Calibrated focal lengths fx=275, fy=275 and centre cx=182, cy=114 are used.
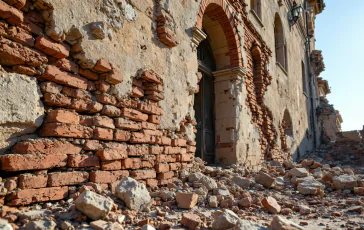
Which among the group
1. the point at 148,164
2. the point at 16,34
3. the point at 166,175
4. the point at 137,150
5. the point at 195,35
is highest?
the point at 195,35

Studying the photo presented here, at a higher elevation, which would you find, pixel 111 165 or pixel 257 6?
pixel 257 6

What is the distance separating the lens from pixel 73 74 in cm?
232

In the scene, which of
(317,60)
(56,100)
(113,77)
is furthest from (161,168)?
(317,60)

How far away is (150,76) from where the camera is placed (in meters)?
3.04

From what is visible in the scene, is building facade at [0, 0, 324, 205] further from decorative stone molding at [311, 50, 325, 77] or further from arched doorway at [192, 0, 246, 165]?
decorative stone molding at [311, 50, 325, 77]

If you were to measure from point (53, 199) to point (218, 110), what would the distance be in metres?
3.81

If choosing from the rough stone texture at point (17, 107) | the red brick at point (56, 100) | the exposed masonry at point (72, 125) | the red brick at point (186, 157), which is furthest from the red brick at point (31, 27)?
the red brick at point (186, 157)

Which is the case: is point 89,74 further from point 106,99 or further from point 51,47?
point 51,47

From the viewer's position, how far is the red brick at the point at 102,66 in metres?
2.48

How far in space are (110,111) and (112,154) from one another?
0.40 meters

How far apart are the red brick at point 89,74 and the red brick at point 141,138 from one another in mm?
661

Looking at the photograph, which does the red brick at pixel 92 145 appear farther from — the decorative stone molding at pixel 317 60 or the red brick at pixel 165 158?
the decorative stone molding at pixel 317 60

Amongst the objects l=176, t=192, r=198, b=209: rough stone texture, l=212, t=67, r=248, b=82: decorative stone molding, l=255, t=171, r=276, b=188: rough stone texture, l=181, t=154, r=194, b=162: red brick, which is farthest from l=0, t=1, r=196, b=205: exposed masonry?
l=212, t=67, r=248, b=82: decorative stone molding

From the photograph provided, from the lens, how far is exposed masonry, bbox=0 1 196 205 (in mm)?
1903
